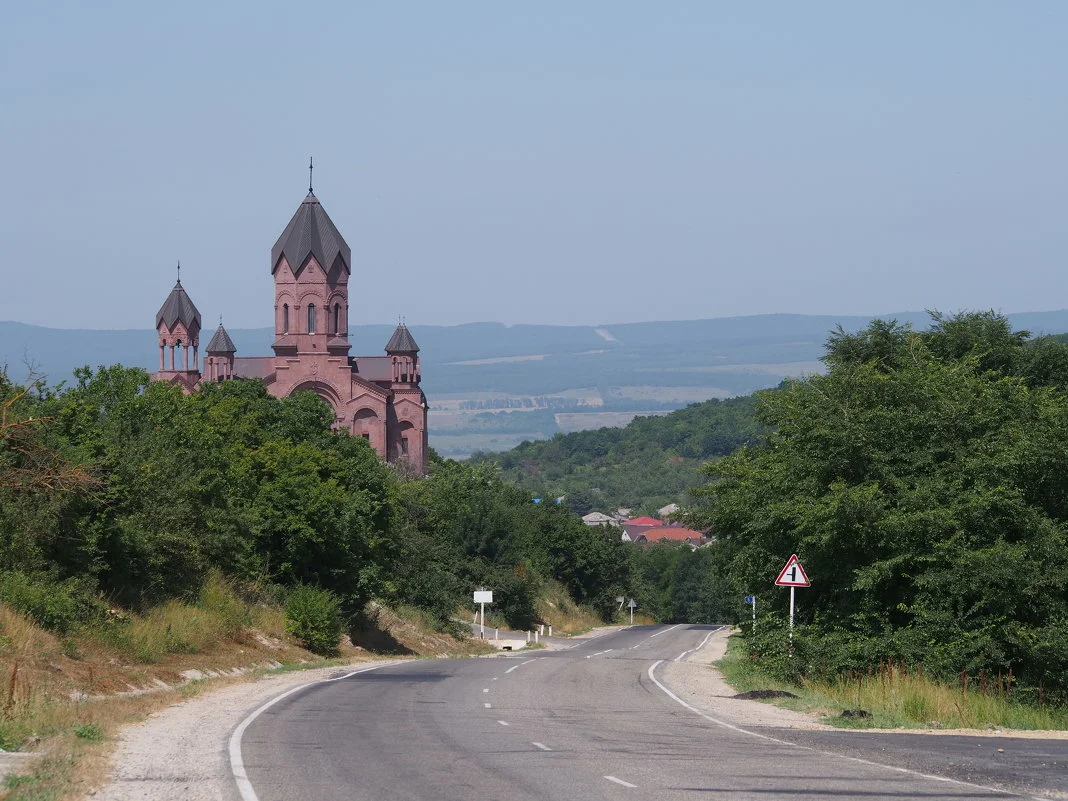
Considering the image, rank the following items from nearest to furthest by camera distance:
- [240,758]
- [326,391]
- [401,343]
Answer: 1. [240,758]
2. [326,391]
3. [401,343]

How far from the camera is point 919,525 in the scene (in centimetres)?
2519

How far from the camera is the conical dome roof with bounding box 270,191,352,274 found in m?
104

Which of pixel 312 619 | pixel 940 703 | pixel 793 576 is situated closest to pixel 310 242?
pixel 312 619

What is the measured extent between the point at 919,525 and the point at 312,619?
1679cm

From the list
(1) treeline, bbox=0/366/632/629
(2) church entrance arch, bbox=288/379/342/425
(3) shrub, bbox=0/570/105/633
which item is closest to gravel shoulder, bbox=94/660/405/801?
(3) shrub, bbox=0/570/105/633

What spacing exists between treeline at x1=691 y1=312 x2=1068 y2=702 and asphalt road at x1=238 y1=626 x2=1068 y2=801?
5304 mm

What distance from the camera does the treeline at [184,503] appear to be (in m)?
25.3

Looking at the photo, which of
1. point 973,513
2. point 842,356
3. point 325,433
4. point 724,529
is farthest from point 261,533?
point 973,513

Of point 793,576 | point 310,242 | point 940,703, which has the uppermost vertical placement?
point 310,242

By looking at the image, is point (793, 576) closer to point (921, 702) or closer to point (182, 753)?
point (921, 702)

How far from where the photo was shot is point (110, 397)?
1373 inches

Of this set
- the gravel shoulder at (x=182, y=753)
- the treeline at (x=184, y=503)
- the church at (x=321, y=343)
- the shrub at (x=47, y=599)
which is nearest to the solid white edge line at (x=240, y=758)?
the gravel shoulder at (x=182, y=753)

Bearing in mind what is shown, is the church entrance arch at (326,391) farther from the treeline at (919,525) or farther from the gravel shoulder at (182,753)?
the gravel shoulder at (182,753)

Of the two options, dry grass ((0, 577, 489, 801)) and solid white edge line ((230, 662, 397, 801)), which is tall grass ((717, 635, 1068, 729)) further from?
dry grass ((0, 577, 489, 801))
